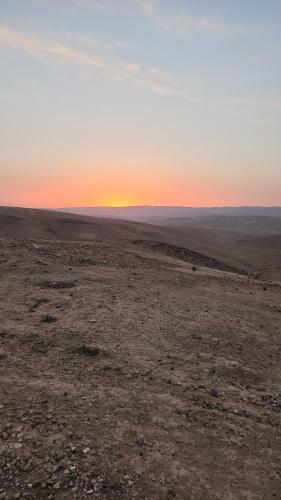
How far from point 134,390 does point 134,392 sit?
6 cm

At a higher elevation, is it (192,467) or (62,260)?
(62,260)

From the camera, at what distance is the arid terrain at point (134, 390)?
4.80 metres

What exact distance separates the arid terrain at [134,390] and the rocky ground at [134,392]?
2cm

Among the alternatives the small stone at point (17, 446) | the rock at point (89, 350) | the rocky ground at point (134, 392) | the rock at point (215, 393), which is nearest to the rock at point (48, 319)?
the rocky ground at point (134, 392)

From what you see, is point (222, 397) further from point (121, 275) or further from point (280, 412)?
point (121, 275)

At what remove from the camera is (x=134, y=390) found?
6.69 m

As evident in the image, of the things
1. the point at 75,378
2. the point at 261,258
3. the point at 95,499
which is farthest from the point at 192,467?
the point at 261,258

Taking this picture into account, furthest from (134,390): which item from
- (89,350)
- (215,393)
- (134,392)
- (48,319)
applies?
(48,319)

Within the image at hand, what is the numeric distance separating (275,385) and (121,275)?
7461 millimetres

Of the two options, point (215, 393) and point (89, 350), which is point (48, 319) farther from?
point (215, 393)

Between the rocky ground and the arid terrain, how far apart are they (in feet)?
0.07

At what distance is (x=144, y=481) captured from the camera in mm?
4715

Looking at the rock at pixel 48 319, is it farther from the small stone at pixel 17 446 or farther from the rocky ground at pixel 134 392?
the small stone at pixel 17 446

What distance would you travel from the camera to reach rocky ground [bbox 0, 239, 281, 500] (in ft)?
15.7
